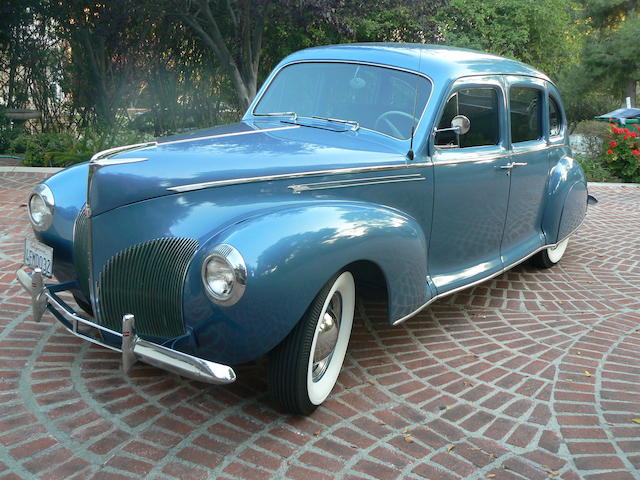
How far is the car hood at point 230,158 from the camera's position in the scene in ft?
9.33

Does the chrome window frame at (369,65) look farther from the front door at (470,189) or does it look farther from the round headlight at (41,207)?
the round headlight at (41,207)

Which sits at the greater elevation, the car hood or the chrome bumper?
the car hood

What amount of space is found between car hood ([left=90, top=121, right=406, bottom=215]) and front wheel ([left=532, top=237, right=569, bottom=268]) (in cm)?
233

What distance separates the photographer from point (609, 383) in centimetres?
352

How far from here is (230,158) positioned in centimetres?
312

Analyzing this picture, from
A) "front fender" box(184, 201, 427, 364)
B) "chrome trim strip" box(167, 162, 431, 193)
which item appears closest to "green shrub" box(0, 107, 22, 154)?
"chrome trim strip" box(167, 162, 431, 193)

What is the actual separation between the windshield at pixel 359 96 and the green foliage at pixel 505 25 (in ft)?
37.7

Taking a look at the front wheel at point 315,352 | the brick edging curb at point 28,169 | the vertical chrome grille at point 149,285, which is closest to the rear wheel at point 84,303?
the vertical chrome grille at point 149,285

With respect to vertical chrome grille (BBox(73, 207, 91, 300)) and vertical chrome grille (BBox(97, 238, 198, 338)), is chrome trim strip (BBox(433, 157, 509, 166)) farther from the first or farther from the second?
vertical chrome grille (BBox(73, 207, 91, 300))

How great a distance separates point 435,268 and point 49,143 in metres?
7.17

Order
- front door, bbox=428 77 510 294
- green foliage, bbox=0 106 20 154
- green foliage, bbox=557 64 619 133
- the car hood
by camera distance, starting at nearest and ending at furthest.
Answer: the car hood
front door, bbox=428 77 510 294
green foliage, bbox=0 106 20 154
green foliage, bbox=557 64 619 133

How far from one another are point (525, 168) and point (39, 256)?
3204 millimetres

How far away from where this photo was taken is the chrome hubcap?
3.15m

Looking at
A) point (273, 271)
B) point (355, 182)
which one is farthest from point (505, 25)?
point (273, 271)
